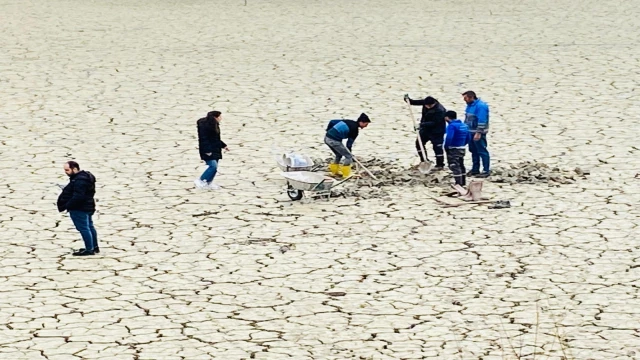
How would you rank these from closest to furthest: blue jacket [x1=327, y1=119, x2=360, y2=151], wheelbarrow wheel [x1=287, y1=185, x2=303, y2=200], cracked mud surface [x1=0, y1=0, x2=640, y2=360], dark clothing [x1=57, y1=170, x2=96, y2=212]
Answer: cracked mud surface [x1=0, y1=0, x2=640, y2=360] < dark clothing [x1=57, y1=170, x2=96, y2=212] < wheelbarrow wheel [x1=287, y1=185, x2=303, y2=200] < blue jacket [x1=327, y1=119, x2=360, y2=151]

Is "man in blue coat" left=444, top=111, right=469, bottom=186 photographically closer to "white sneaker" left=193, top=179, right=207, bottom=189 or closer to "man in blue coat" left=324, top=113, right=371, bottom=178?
"man in blue coat" left=324, top=113, right=371, bottom=178

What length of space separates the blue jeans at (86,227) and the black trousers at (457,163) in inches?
192

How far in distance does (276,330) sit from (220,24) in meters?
21.5

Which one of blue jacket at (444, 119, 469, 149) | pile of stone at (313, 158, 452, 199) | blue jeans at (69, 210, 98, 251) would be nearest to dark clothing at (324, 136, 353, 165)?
pile of stone at (313, 158, 452, 199)

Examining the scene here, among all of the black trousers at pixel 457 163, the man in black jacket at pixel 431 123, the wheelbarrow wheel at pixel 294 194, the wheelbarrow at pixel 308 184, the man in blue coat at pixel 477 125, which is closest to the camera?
the wheelbarrow at pixel 308 184

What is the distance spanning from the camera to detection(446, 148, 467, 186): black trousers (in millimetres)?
15438

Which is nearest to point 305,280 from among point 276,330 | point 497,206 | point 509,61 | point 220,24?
point 276,330

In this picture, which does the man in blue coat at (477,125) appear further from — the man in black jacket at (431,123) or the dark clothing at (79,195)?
the dark clothing at (79,195)

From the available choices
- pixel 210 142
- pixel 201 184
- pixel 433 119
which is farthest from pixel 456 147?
pixel 201 184

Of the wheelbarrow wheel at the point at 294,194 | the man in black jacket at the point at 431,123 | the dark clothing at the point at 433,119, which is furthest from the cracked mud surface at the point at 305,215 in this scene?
the dark clothing at the point at 433,119

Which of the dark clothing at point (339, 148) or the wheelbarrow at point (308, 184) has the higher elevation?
the dark clothing at point (339, 148)

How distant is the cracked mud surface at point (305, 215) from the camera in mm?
10828

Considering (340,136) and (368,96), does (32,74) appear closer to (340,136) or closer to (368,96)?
(368,96)

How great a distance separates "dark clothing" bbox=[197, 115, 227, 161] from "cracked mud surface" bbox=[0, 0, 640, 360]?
1.73 ft
